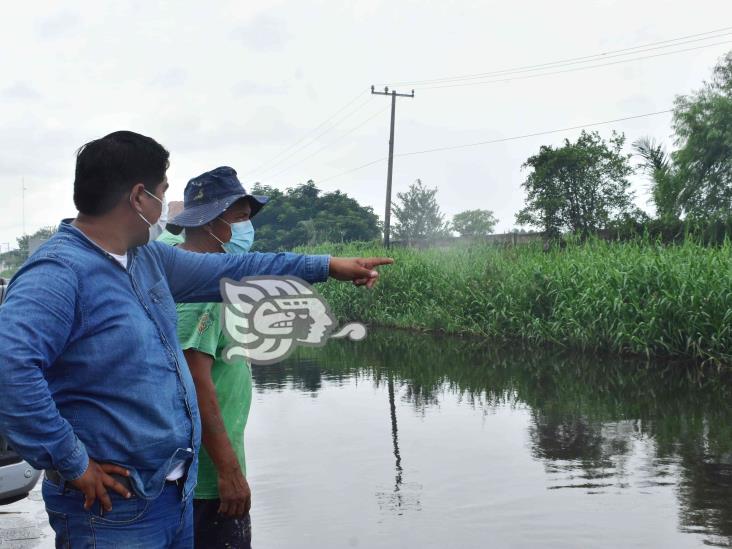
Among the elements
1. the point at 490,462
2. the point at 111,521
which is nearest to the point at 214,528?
the point at 111,521

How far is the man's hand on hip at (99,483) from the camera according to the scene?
2.07 m

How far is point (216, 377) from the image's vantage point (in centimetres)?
296

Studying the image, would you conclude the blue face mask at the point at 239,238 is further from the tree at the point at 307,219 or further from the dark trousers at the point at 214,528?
the tree at the point at 307,219

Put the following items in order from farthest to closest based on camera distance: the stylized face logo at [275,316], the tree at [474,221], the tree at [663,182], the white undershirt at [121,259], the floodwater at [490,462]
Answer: the tree at [474,221], the tree at [663,182], the floodwater at [490,462], the stylized face logo at [275,316], the white undershirt at [121,259]

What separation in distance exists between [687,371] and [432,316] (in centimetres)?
877

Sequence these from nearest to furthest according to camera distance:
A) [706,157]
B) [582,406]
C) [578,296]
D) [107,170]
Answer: [107,170]
[582,406]
[578,296]
[706,157]

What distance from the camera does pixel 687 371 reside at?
487 inches

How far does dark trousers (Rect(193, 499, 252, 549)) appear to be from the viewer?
2906mm

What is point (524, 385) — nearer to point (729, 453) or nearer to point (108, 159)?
point (729, 453)

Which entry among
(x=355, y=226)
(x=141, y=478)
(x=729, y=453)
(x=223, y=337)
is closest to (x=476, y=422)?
(x=729, y=453)

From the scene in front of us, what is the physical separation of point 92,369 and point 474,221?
126201 millimetres

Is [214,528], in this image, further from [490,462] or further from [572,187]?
[572,187]

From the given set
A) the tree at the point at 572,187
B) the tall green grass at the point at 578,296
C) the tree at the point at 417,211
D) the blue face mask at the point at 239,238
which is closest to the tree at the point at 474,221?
the tree at the point at 417,211

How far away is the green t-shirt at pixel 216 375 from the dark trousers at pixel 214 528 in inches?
1.2
